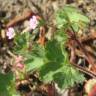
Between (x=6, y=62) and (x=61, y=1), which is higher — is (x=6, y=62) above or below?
below

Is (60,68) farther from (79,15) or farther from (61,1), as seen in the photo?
(61,1)

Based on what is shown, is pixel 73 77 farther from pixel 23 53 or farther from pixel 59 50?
pixel 23 53

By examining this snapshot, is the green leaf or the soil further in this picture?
the soil

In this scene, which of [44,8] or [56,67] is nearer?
[56,67]

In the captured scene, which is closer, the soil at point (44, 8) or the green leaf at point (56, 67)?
the green leaf at point (56, 67)

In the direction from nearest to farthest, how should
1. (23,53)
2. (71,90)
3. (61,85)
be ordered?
(61,85) → (23,53) → (71,90)

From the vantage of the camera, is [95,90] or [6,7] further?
[6,7]

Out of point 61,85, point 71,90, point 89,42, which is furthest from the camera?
point 89,42

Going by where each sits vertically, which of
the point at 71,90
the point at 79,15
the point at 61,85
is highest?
the point at 79,15

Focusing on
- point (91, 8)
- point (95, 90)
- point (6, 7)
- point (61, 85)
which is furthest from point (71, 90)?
point (6, 7)
